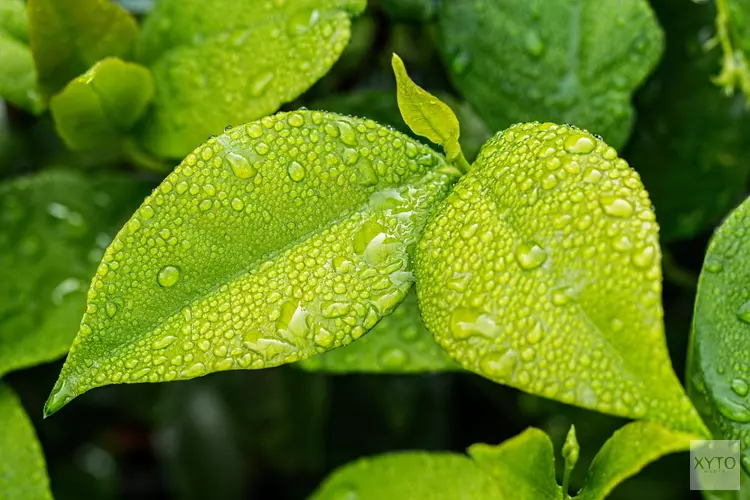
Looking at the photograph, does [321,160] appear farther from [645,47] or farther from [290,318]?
[645,47]

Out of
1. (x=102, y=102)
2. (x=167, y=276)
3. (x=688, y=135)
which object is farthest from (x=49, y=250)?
Result: (x=688, y=135)

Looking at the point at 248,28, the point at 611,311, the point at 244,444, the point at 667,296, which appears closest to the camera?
the point at 611,311

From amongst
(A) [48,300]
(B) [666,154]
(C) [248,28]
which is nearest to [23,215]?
(A) [48,300]

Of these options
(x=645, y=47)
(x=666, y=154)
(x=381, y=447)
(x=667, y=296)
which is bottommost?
(x=381, y=447)

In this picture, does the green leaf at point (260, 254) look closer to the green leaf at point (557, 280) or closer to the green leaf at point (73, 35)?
the green leaf at point (557, 280)

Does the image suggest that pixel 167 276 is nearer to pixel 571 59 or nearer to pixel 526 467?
pixel 526 467

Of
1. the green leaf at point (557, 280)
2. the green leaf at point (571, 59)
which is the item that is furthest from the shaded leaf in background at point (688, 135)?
the green leaf at point (557, 280)
